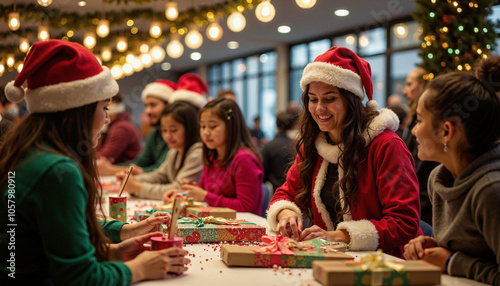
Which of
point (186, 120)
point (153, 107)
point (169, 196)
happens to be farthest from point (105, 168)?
point (169, 196)

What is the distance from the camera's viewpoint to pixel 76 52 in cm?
153

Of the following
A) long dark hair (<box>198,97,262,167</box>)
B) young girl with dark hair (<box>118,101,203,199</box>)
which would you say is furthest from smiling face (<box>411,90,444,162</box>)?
young girl with dark hair (<box>118,101,203,199</box>)

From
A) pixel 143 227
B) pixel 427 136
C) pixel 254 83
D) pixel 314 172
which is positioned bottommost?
pixel 143 227

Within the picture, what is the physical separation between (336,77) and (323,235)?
0.70 m

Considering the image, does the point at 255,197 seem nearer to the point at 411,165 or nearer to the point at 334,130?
the point at 334,130

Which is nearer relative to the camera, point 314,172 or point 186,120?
point 314,172

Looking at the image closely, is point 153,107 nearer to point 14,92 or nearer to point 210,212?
point 210,212

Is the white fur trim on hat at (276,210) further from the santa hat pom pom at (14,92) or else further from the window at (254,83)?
the window at (254,83)

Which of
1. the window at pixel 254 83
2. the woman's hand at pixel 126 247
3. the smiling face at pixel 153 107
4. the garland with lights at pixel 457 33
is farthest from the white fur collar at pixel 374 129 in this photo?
the window at pixel 254 83

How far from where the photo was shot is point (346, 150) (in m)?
2.14

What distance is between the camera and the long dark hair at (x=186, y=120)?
3686mm

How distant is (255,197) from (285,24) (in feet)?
23.8

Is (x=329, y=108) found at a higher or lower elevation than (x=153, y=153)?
higher

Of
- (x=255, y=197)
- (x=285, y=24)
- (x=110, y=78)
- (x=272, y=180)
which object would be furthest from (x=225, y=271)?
(x=285, y=24)
